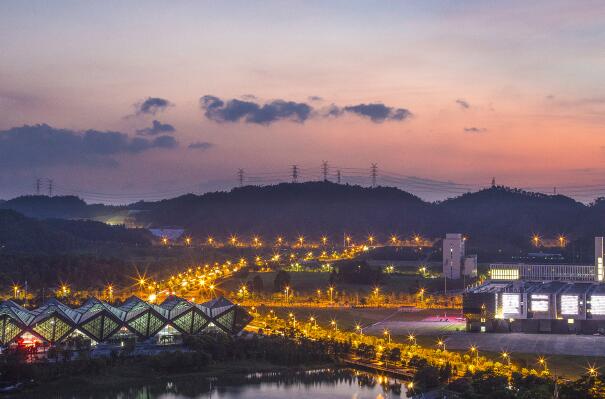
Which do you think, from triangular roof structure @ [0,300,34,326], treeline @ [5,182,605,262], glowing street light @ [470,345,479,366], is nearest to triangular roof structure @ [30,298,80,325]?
triangular roof structure @ [0,300,34,326]

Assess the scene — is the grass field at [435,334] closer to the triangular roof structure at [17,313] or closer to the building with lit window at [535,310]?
the building with lit window at [535,310]

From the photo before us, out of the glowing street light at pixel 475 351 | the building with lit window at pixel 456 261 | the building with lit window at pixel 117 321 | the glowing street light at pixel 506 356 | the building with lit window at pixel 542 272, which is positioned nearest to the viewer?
the glowing street light at pixel 475 351

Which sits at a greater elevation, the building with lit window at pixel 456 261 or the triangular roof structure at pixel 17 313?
the building with lit window at pixel 456 261

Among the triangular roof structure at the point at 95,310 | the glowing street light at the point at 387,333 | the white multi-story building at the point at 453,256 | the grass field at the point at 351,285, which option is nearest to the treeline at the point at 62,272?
the grass field at the point at 351,285

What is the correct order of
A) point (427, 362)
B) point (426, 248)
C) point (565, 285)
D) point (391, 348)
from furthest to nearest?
1. point (426, 248)
2. point (565, 285)
3. point (391, 348)
4. point (427, 362)

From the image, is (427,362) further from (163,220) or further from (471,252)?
(163,220)

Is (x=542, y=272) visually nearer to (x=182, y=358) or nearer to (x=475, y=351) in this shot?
(x=475, y=351)

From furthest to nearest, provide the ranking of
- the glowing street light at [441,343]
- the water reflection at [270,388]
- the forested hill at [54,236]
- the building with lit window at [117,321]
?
1. the forested hill at [54,236]
2. the building with lit window at [117,321]
3. the glowing street light at [441,343]
4. the water reflection at [270,388]

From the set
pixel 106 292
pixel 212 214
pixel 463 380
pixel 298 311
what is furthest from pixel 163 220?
pixel 463 380
